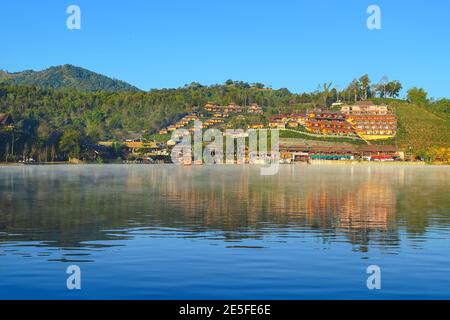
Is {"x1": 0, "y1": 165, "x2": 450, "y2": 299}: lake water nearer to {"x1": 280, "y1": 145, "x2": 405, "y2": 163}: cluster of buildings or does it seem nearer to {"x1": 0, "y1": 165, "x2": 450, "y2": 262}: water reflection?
{"x1": 0, "y1": 165, "x2": 450, "y2": 262}: water reflection

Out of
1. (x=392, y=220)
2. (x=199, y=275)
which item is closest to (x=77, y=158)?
(x=392, y=220)

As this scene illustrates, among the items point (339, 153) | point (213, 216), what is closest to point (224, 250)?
point (213, 216)

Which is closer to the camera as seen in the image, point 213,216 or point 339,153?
point 213,216

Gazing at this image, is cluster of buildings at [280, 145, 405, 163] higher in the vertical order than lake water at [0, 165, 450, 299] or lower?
higher

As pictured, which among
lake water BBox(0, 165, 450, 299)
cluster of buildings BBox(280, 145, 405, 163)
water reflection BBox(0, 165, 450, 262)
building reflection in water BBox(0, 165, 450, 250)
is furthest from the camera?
cluster of buildings BBox(280, 145, 405, 163)

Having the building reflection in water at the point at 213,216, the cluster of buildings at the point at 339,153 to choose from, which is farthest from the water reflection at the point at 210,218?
the cluster of buildings at the point at 339,153

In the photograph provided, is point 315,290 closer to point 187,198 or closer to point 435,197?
point 187,198

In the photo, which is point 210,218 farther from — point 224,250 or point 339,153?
point 339,153

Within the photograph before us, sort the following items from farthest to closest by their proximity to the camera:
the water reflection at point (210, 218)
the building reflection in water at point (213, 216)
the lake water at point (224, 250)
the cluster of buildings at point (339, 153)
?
1. the cluster of buildings at point (339, 153)
2. the building reflection in water at point (213, 216)
3. the water reflection at point (210, 218)
4. the lake water at point (224, 250)

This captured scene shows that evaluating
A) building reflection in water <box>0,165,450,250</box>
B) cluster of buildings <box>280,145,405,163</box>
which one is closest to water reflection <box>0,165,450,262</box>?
building reflection in water <box>0,165,450,250</box>

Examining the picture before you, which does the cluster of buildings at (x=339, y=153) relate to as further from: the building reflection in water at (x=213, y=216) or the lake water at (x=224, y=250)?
the lake water at (x=224, y=250)

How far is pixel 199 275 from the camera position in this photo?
17.8 m

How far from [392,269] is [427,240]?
6.47 m

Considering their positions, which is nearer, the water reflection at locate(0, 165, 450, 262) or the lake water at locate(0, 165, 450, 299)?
the lake water at locate(0, 165, 450, 299)
